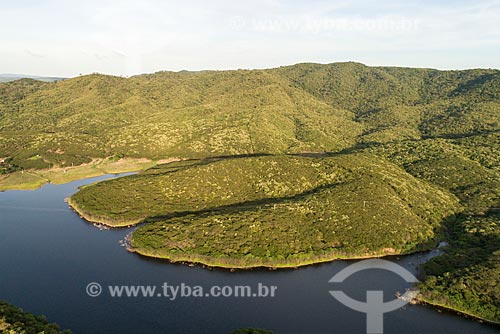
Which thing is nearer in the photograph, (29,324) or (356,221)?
(29,324)

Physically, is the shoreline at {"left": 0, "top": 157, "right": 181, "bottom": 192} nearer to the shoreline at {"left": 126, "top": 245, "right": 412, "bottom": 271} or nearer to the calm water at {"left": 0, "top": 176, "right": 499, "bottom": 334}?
the calm water at {"left": 0, "top": 176, "right": 499, "bottom": 334}

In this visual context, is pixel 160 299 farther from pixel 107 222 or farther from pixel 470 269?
pixel 470 269

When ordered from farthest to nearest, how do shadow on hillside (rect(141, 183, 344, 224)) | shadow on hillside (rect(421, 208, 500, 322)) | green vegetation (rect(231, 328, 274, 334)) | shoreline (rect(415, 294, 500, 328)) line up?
shadow on hillside (rect(141, 183, 344, 224)) < shadow on hillside (rect(421, 208, 500, 322)) < shoreline (rect(415, 294, 500, 328)) < green vegetation (rect(231, 328, 274, 334))

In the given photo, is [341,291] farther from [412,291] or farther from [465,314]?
[465,314]

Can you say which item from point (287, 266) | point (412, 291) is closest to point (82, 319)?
point (287, 266)

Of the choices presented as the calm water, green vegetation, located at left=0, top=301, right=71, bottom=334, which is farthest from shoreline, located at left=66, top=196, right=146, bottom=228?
green vegetation, located at left=0, top=301, right=71, bottom=334

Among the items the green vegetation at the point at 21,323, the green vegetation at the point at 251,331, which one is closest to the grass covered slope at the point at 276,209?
the green vegetation at the point at 251,331
